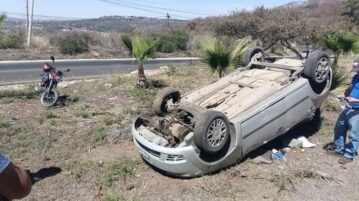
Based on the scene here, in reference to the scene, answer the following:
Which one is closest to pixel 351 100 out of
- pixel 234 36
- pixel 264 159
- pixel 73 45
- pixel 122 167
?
pixel 264 159

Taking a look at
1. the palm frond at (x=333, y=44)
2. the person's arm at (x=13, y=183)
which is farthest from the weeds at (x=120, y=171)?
the palm frond at (x=333, y=44)

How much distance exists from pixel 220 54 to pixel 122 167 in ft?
14.9

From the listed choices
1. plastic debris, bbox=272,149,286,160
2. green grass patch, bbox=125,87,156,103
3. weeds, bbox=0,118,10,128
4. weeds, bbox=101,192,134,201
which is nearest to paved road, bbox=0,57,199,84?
green grass patch, bbox=125,87,156,103

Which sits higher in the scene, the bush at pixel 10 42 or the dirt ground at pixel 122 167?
the dirt ground at pixel 122 167

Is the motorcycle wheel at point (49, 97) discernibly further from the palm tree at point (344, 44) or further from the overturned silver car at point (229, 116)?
the palm tree at point (344, 44)

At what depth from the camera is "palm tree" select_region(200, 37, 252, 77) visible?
31.2ft

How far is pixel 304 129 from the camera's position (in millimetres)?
7641

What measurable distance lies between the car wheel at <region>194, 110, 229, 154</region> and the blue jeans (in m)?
2.02

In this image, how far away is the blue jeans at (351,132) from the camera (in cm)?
615

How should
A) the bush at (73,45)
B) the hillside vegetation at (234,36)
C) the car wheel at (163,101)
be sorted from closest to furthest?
1. the car wheel at (163,101)
2. the hillside vegetation at (234,36)
3. the bush at (73,45)

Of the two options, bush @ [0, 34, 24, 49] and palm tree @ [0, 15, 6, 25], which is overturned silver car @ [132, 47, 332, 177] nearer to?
palm tree @ [0, 15, 6, 25]

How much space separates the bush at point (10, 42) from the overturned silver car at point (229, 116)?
27073mm

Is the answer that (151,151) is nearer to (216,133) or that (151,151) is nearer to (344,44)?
(216,133)

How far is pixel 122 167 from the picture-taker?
5.91 meters
